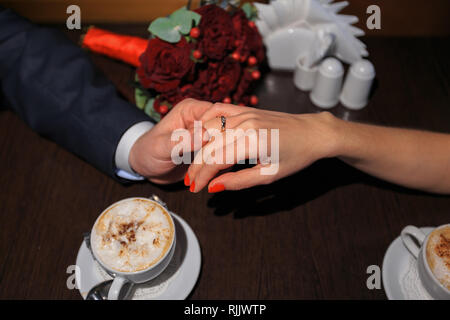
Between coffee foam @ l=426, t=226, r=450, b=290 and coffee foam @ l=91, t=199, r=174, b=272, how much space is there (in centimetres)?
48

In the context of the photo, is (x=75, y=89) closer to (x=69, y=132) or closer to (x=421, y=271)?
(x=69, y=132)

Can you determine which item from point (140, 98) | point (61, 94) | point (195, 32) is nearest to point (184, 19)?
point (195, 32)

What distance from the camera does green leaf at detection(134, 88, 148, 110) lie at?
1027 millimetres

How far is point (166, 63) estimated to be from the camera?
892mm

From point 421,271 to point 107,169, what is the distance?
720 millimetres

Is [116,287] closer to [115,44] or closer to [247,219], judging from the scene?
[247,219]

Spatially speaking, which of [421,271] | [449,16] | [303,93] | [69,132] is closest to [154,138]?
[69,132]

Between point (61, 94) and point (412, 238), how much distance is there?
35.5 inches

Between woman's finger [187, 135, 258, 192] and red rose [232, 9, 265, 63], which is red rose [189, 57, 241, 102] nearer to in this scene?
red rose [232, 9, 265, 63]

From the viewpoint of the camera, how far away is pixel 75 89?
38.3 inches

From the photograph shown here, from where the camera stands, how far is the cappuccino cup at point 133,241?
2.21 feet

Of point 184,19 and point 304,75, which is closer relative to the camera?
point 184,19

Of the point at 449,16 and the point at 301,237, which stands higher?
the point at 449,16

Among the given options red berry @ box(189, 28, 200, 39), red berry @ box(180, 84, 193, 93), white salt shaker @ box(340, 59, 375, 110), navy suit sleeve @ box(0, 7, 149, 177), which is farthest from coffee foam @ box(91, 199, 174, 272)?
white salt shaker @ box(340, 59, 375, 110)
